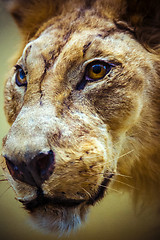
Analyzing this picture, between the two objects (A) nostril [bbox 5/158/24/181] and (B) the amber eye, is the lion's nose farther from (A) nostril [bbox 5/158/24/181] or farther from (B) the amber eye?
(B) the amber eye

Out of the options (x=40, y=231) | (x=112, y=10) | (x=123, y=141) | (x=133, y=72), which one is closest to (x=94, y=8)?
(x=112, y=10)

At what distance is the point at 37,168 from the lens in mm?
497

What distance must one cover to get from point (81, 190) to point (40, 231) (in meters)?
0.17

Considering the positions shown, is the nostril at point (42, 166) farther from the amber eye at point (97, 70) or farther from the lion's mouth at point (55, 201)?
the amber eye at point (97, 70)

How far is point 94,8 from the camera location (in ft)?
2.29

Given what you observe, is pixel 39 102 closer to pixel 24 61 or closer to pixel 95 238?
pixel 24 61

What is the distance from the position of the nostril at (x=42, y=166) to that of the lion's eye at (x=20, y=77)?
11.1 inches

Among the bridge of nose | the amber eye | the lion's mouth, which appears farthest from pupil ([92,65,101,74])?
the lion's mouth

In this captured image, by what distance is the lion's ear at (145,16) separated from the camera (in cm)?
67

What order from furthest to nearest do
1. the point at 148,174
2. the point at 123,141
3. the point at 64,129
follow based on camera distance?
the point at 148,174 → the point at 123,141 → the point at 64,129

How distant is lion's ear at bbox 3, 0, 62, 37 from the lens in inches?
30.9

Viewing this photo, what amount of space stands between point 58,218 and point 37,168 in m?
0.15

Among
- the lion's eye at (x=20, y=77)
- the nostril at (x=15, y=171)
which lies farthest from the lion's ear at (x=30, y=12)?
the nostril at (x=15, y=171)

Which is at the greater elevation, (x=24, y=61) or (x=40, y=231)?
(x=24, y=61)
